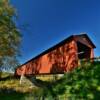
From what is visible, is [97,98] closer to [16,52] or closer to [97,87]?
[97,87]

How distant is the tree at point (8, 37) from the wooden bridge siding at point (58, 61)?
383 cm

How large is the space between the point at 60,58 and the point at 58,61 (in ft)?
1.68

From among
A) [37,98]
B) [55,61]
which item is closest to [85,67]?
[37,98]

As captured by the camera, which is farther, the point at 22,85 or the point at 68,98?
the point at 22,85

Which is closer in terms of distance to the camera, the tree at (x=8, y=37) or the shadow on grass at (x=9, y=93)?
the shadow on grass at (x=9, y=93)

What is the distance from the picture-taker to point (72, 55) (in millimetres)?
41094

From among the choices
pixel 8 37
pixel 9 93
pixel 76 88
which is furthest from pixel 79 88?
pixel 8 37

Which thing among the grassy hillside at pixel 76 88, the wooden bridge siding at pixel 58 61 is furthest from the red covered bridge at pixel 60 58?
the grassy hillside at pixel 76 88

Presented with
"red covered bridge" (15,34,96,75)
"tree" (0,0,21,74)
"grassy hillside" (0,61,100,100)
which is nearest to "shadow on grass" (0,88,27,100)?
"grassy hillside" (0,61,100,100)

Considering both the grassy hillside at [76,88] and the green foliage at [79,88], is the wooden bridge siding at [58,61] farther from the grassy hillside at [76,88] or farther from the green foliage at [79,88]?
the green foliage at [79,88]

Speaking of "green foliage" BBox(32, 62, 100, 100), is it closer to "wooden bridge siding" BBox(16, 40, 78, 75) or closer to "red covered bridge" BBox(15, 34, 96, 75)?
"wooden bridge siding" BBox(16, 40, 78, 75)

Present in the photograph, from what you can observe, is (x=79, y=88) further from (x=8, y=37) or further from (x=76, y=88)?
(x=8, y=37)

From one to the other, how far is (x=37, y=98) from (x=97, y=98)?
12.5ft

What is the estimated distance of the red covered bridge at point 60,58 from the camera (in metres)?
41.1
